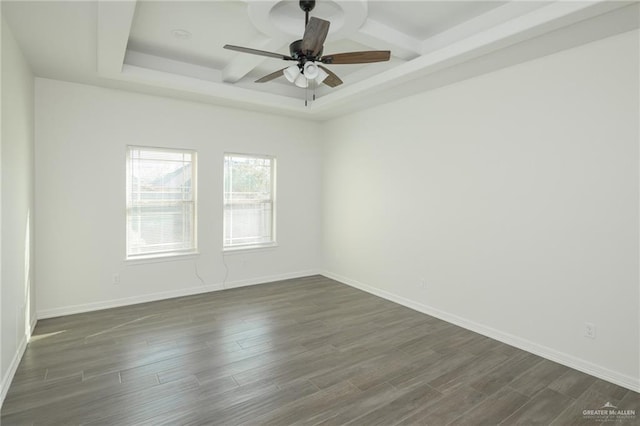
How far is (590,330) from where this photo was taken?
2.93 m

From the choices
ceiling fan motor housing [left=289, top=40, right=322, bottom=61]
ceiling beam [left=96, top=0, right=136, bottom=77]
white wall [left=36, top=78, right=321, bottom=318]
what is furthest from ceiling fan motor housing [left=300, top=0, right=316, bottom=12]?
white wall [left=36, top=78, right=321, bottom=318]

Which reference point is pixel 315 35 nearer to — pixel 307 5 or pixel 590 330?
pixel 307 5

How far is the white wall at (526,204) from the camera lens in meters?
2.77

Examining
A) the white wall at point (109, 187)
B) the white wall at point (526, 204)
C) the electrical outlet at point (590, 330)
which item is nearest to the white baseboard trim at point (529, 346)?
the white wall at point (526, 204)

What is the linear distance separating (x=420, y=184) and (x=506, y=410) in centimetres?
263

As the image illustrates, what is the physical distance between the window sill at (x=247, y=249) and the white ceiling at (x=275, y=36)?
2.17 metres

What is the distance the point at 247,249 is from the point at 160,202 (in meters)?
1.43

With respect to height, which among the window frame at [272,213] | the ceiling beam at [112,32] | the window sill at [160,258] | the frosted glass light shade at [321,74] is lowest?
the window sill at [160,258]

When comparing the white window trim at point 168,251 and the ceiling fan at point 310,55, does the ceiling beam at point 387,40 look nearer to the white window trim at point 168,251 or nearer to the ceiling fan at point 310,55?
the ceiling fan at point 310,55

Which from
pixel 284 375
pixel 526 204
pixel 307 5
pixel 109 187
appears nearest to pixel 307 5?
pixel 307 5

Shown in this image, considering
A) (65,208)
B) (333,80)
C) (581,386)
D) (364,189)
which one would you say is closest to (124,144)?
(65,208)

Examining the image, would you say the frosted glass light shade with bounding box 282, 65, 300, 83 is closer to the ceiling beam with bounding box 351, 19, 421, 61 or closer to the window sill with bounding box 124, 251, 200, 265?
the ceiling beam with bounding box 351, 19, 421, 61
